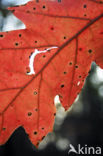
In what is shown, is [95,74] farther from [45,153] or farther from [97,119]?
[45,153]

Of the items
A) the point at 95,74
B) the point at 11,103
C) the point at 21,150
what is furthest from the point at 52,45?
the point at 21,150

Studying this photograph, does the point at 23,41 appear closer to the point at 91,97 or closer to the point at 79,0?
the point at 79,0

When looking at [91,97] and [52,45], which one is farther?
[91,97]

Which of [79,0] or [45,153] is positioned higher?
[79,0]

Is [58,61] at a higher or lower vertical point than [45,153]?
higher

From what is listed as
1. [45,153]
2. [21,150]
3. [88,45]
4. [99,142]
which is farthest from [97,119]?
[88,45]

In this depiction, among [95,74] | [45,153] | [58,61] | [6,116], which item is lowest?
[45,153]
